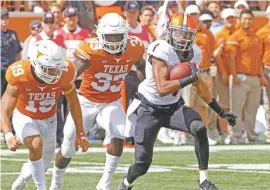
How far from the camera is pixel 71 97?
27.0ft

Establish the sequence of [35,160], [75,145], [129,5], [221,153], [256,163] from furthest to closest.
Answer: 1. [129,5]
2. [221,153]
3. [256,163]
4. [75,145]
5. [35,160]

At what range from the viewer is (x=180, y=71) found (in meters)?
7.91

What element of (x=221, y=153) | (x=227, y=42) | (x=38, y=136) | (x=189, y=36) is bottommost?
(x=221, y=153)

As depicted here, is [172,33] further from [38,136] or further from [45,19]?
[45,19]

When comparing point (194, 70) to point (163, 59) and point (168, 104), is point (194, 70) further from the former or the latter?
point (168, 104)

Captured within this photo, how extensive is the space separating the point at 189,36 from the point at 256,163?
3.20 metres

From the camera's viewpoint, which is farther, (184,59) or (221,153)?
(221,153)

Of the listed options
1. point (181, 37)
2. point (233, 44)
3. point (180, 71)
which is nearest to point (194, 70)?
point (180, 71)

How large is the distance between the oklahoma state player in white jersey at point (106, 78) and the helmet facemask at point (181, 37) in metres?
0.73

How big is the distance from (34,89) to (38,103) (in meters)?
0.15

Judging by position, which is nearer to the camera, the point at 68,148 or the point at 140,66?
the point at 68,148

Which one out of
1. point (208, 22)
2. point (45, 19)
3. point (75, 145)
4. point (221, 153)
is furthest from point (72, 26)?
point (75, 145)

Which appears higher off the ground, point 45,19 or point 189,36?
point 189,36

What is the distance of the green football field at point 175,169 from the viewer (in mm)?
9180
